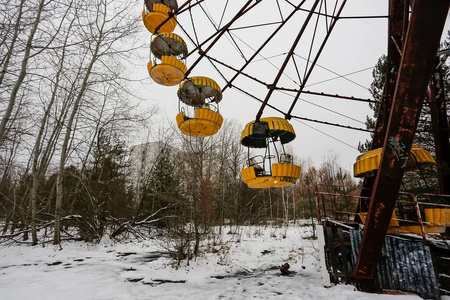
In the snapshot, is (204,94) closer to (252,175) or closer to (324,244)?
(252,175)

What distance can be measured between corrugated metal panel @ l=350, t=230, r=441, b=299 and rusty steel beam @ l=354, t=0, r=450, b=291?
56cm

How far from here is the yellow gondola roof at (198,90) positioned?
6736mm

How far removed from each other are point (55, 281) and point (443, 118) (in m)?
14.1

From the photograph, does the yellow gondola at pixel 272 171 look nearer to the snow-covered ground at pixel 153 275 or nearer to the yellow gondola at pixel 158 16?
the snow-covered ground at pixel 153 275

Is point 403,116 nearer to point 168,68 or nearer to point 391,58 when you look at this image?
point 391,58

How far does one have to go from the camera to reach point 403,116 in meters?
4.31

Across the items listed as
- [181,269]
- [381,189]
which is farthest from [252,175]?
[181,269]

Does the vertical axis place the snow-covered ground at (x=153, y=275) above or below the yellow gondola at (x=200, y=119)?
below

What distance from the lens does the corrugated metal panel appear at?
5.17 m

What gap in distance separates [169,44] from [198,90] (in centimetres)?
196

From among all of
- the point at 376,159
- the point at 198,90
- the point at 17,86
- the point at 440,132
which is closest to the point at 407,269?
the point at 376,159

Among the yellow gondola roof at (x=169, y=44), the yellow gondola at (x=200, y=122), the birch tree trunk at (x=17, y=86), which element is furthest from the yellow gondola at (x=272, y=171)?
the birch tree trunk at (x=17, y=86)

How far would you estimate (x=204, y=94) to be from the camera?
7.98m

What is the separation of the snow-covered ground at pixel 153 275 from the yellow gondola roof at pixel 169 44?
7551mm
